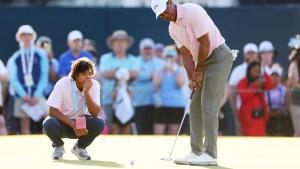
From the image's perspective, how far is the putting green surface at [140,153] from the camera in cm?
927

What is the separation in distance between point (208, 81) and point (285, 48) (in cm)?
803

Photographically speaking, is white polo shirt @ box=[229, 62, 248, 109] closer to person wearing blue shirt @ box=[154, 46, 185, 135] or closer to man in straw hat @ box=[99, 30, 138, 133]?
person wearing blue shirt @ box=[154, 46, 185, 135]

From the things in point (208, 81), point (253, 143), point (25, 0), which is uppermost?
point (25, 0)

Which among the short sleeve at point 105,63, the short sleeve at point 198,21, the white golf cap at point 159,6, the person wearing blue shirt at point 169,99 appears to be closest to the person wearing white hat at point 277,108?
the person wearing blue shirt at point 169,99

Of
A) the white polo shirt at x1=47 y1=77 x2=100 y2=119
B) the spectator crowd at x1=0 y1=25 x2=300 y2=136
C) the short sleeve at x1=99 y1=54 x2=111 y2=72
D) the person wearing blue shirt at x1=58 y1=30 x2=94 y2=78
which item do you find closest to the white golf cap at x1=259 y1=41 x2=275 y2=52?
the spectator crowd at x1=0 y1=25 x2=300 y2=136

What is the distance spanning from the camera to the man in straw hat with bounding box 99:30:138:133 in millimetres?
15367

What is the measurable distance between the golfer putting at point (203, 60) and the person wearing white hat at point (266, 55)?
21.4 ft

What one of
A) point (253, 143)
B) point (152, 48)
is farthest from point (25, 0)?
point (253, 143)

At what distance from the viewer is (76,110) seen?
984cm

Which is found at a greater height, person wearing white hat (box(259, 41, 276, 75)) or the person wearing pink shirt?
person wearing white hat (box(259, 41, 276, 75))

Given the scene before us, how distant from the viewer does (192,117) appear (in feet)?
31.8

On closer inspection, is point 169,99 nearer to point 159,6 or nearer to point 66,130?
point 66,130

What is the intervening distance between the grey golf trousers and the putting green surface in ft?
0.96

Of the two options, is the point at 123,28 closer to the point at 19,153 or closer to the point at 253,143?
the point at 253,143
